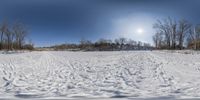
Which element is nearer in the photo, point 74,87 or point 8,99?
point 8,99

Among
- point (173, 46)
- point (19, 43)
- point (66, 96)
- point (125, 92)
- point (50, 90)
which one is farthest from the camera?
point (19, 43)

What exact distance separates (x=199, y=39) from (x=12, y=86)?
228 ft

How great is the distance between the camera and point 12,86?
6871 mm

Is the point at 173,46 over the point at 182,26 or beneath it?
beneath

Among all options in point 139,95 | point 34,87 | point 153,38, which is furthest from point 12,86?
point 153,38

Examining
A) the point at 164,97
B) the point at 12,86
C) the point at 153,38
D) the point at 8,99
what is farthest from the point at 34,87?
the point at 153,38

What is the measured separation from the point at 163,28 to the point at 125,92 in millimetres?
70212

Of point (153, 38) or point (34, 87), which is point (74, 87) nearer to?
point (34, 87)

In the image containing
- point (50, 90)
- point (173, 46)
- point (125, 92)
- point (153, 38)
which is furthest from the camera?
point (153, 38)

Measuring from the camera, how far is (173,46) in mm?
67750

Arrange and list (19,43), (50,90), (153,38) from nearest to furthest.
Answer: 1. (50,90)
2. (19,43)
3. (153,38)

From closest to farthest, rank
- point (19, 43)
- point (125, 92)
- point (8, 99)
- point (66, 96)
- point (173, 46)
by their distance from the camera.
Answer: point (8, 99) < point (66, 96) < point (125, 92) < point (173, 46) < point (19, 43)

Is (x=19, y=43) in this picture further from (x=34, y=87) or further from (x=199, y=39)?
(x=34, y=87)

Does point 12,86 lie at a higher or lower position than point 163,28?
lower
